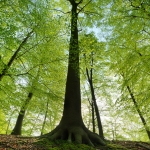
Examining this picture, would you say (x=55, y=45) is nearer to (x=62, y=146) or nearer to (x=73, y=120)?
(x=73, y=120)

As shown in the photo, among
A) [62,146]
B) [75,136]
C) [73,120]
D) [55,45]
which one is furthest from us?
[55,45]

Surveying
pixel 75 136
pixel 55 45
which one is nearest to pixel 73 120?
pixel 75 136

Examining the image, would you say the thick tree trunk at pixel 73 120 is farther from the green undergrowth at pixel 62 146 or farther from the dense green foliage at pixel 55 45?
the dense green foliage at pixel 55 45

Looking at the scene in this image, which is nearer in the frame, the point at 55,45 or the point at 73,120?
the point at 73,120

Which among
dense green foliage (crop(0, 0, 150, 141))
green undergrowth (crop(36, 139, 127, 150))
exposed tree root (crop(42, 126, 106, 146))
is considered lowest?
green undergrowth (crop(36, 139, 127, 150))

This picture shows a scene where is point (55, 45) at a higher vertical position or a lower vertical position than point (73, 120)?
higher

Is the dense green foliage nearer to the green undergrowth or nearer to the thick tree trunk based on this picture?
the thick tree trunk

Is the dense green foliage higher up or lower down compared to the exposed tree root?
higher up

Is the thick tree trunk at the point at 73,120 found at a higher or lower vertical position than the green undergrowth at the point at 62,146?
higher

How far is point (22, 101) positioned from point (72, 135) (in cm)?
337

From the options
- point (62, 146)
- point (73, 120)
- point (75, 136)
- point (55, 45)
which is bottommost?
point (62, 146)

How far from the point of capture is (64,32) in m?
9.46

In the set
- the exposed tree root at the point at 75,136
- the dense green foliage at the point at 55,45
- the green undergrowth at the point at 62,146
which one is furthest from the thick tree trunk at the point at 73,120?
the dense green foliage at the point at 55,45

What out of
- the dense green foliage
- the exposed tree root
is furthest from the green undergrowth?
the dense green foliage
